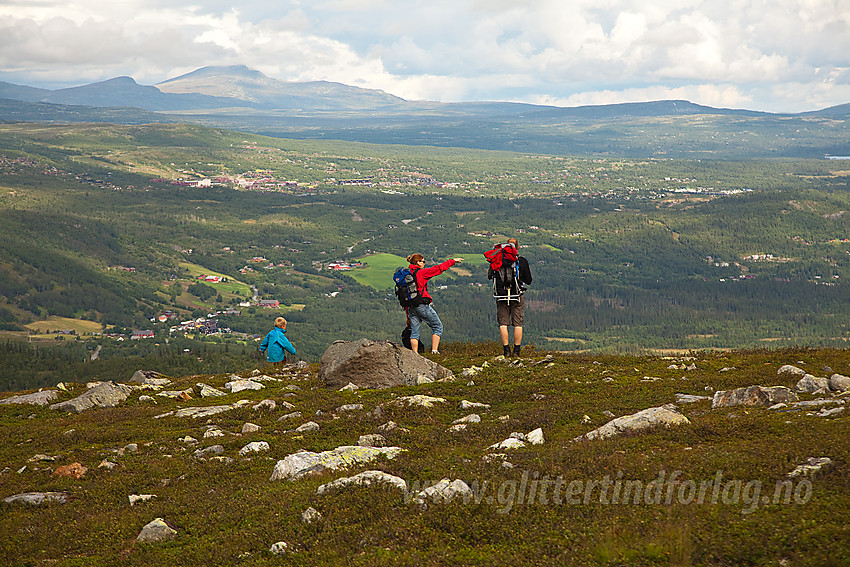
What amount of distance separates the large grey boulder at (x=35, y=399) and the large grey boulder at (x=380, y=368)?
1005 centimetres

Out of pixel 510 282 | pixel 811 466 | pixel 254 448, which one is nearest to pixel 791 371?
pixel 811 466

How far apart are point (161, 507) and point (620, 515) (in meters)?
7.80

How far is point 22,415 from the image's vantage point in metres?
21.2

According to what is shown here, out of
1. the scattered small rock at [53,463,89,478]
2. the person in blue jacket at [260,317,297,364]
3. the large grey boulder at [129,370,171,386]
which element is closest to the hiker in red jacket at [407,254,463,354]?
the person in blue jacket at [260,317,297,364]

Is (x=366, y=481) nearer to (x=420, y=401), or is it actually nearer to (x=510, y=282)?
(x=420, y=401)

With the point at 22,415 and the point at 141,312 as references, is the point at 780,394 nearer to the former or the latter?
the point at 22,415

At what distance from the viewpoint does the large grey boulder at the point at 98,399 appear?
21594mm

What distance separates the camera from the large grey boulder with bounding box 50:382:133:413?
2159cm

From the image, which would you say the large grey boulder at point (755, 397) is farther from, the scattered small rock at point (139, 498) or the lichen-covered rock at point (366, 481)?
the scattered small rock at point (139, 498)

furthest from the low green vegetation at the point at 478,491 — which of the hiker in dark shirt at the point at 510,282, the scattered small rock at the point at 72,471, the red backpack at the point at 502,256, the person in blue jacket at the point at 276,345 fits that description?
the person in blue jacket at the point at 276,345

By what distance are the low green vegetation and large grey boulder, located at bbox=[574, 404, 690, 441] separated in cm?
38

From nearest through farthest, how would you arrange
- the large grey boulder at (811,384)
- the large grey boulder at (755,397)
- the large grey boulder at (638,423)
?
the large grey boulder at (638,423), the large grey boulder at (755,397), the large grey boulder at (811,384)

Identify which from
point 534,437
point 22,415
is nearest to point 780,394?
point 534,437

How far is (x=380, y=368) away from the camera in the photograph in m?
21.4
